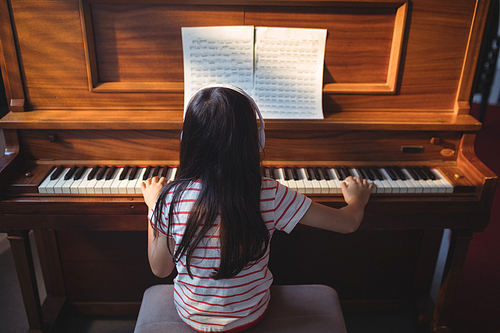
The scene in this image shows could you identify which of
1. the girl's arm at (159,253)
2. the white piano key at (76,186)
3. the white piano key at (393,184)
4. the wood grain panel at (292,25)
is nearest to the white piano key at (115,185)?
the white piano key at (76,186)

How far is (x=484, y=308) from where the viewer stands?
2.14m

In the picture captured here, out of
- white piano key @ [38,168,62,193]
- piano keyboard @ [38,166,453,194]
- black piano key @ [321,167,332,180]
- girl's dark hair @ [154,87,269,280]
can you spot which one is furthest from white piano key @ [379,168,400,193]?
white piano key @ [38,168,62,193]

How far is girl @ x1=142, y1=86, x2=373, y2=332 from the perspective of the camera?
965mm

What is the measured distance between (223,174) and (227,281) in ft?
1.03

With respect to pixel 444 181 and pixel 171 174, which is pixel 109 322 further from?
pixel 444 181

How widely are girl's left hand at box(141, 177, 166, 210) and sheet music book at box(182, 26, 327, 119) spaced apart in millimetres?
389

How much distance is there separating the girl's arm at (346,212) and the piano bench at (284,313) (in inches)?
10.1

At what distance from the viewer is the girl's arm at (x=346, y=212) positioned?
1.13 m

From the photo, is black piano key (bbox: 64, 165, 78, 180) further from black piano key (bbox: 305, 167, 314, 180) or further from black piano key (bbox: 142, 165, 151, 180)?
black piano key (bbox: 305, 167, 314, 180)

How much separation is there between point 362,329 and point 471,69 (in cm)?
133

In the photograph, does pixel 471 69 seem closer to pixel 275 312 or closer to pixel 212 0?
pixel 212 0

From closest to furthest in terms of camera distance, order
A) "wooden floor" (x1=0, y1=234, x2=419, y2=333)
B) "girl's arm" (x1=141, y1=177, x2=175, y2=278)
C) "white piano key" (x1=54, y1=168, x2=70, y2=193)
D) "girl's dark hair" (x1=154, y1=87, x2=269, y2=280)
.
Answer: "girl's dark hair" (x1=154, y1=87, x2=269, y2=280) < "girl's arm" (x1=141, y1=177, x2=175, y2=278) < "white piano key" (x1=54, y1=168, x2=70, y2=193) < "wooden floor" (x1=0, y1=234, x2=419, y2=333)

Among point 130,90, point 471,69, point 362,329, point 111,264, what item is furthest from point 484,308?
point 130,90

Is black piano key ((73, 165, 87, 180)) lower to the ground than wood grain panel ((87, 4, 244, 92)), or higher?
lower
